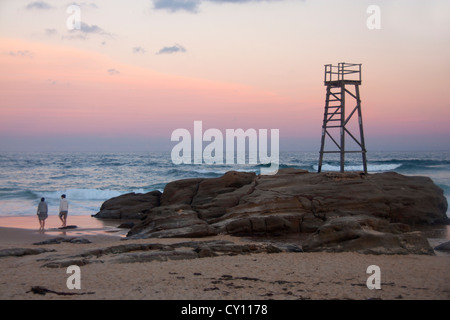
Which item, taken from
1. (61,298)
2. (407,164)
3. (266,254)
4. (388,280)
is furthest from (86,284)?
(407,164)

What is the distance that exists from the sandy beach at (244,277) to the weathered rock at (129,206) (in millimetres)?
11276

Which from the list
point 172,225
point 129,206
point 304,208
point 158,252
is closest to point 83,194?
point 129,206

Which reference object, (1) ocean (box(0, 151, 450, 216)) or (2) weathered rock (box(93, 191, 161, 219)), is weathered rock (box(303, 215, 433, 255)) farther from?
(1) ocean (box(0, 151, 450, 216))

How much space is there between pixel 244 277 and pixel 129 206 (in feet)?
52.4

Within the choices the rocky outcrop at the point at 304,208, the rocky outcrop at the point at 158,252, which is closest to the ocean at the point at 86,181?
the rocky outcrop at the point at 304,208

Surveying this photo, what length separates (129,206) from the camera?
2503cm

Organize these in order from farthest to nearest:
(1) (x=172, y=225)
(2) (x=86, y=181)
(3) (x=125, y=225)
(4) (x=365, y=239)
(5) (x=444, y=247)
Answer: (2) (x=86, y=181) → (3) (x=125, y=225) → (1) (x=172, y=225) → (5) (x=444, y=247) → (4) (x=365, y=239)

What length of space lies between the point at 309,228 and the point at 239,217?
275 cm

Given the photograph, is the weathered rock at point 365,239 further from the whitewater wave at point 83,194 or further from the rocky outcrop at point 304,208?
the whitewater wave at point 83,194

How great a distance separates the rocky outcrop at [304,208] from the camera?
14416 mm

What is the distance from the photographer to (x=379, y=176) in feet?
69.1

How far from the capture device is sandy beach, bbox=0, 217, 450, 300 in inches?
346

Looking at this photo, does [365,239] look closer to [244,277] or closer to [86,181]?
[244,277]

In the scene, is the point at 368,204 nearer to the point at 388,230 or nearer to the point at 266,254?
the point at 388,230
